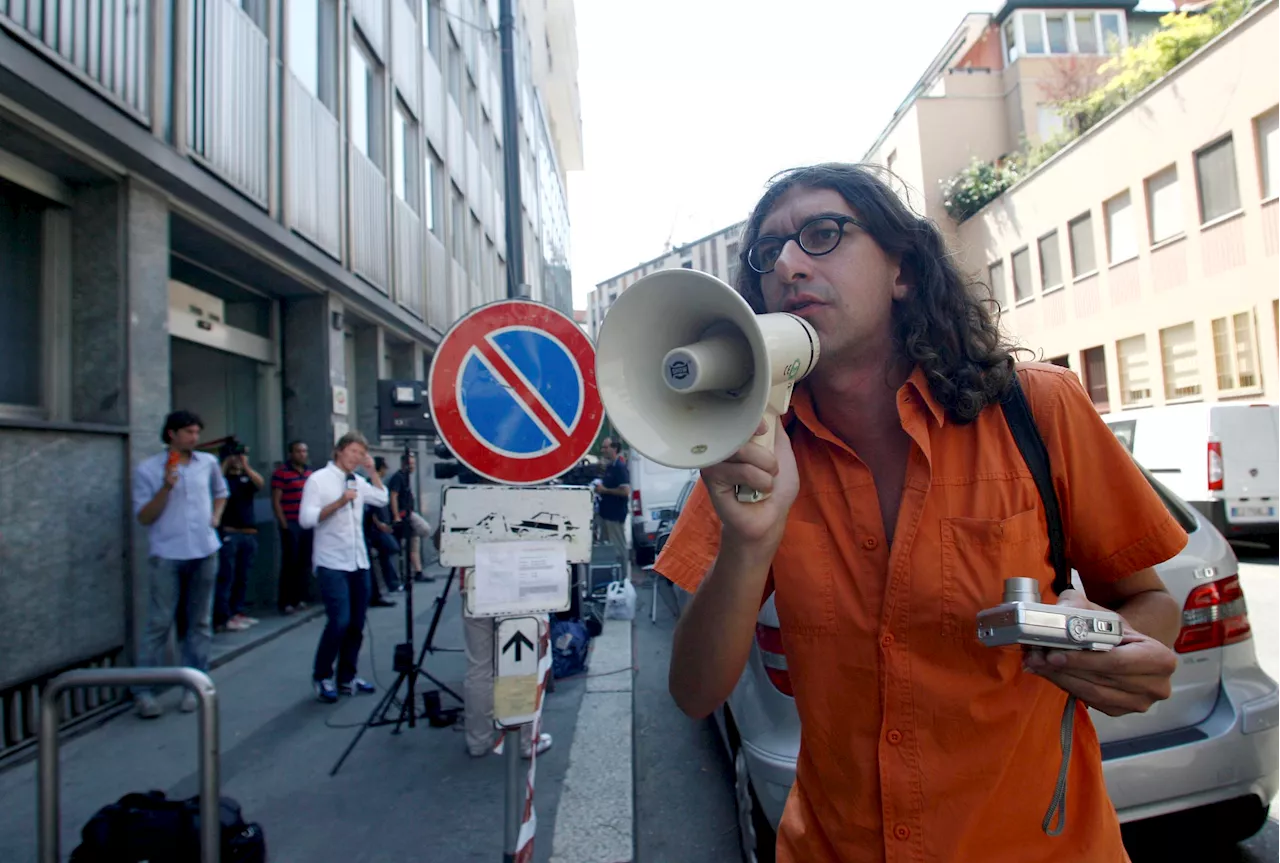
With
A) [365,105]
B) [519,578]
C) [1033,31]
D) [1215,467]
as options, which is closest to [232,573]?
[519,578]

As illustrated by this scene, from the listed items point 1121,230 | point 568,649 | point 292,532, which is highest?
point 1121,230

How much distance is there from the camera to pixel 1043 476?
4.35 feet

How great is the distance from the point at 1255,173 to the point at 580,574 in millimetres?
14930

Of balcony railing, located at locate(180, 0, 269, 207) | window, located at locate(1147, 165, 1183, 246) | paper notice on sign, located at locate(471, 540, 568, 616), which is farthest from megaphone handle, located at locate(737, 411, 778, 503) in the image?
window, located at locate(1147, 165, 1183, 246)

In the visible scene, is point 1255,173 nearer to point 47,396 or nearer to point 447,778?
point 447,778

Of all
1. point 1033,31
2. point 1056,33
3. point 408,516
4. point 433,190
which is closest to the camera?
point 408,516

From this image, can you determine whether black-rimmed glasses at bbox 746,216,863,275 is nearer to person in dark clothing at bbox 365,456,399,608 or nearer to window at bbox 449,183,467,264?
person in dark clothing at bbox 365,456,399,608

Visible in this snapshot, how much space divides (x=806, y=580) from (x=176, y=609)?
5605 millimetres

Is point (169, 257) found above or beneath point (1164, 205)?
beneath

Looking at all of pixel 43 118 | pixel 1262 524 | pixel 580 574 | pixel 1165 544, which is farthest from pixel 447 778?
pixel 1262 524

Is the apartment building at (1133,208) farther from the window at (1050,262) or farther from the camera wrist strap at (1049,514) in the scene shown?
the camera wrist strap at (1049,514)

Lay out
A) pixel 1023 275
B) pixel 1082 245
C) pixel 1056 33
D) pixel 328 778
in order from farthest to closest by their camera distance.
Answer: pixel 1056 33 → pixel 1023 275 → pixel 1082 245 → pixel 328 778

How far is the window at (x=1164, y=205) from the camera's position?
16.8 metres

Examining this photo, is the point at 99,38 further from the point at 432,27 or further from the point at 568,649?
the point at 432,27
